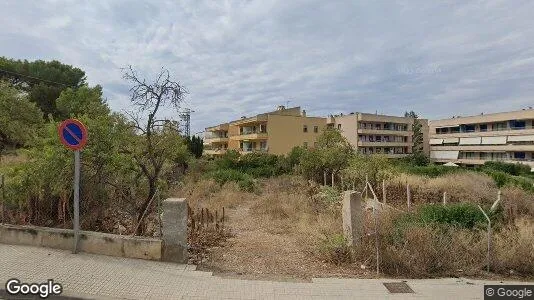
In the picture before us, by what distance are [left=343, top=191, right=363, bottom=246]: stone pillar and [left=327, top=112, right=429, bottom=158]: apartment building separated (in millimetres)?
52269

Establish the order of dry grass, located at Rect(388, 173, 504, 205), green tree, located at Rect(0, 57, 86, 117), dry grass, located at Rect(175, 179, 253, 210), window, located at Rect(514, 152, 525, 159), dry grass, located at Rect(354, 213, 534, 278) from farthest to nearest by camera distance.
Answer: window, located at Rect(514, 152, 525, 159) < green tree, located at Rect(0, 57, 86, 117) < dry grass, located at Rect(388, 173, 504, 205) < dry grass, located at Rect(175, 179, 253, 210) < dry grass, located at Rect(354, 213, 534, 278)

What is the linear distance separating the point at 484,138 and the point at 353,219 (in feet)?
198

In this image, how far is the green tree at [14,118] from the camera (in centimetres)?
1536

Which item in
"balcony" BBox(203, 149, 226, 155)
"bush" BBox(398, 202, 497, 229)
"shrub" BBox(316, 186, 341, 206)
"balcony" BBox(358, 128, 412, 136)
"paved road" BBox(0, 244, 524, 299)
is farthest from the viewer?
"balcony" BBox(358, 128, 412, 136)

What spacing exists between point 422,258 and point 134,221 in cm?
569

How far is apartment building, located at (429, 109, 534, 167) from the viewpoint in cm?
4981

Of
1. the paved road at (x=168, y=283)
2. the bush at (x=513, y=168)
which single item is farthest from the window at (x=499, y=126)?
the paved road at (x=168, y=283)

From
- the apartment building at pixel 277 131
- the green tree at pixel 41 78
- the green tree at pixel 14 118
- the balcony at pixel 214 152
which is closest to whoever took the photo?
the green tree at pixel 14 118

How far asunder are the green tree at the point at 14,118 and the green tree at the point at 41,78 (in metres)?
14.3

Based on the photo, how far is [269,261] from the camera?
652 centimetres

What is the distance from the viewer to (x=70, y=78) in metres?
33.9

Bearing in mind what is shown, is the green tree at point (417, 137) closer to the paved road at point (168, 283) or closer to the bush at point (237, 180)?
the bush at point (237, 180)

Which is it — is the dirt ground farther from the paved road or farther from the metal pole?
the metal pole

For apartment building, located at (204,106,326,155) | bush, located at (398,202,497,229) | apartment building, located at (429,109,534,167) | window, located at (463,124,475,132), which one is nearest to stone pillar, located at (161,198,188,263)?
bush, located at (398,202,497,229)
